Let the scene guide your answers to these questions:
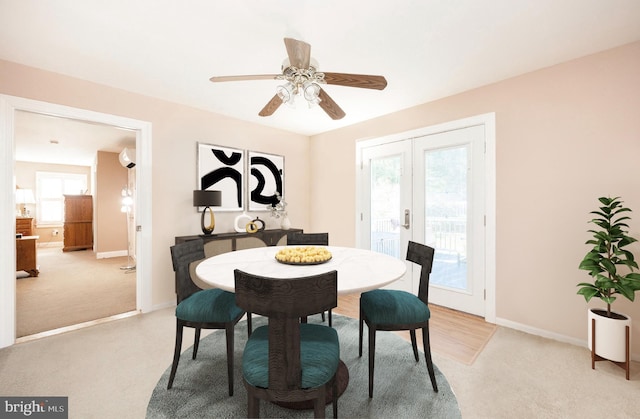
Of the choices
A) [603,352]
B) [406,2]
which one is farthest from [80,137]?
[603,352]

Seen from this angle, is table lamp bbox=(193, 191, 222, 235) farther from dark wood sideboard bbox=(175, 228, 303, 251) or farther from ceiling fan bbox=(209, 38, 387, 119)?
ceiling fan bbox=(209, 38, 387, 119)

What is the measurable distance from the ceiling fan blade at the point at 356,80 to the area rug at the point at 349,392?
206 centimetres

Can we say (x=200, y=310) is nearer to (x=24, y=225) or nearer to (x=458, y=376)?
(x=458, y=376)

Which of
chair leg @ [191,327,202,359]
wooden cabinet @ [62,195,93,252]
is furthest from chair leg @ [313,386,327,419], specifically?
wooden cabinet @ [62,195,93,252]

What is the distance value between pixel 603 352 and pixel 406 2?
9.28 ft

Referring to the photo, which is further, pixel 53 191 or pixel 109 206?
pixel 53 191

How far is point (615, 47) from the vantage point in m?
2.15

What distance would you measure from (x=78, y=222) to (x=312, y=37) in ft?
27.9

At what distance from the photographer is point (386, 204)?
3.71 m

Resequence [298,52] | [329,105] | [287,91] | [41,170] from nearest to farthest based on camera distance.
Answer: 1. [298,52]
2. [287,91]
3. [329,105]
4. [41,170]

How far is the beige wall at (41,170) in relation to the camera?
7.44 metres

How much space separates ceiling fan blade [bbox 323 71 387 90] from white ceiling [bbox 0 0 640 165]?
411 millimetres

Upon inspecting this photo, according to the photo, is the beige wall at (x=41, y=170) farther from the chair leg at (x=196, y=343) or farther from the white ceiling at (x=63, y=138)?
the chair leg at (x=196, y=343)

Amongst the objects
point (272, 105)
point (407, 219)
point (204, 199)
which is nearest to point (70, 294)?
point (204, 199)
